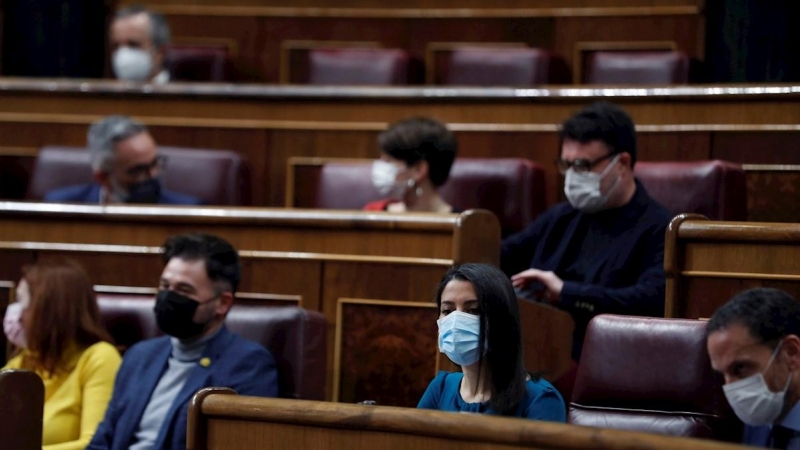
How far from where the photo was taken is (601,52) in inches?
65.9

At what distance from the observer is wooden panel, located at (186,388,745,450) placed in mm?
592

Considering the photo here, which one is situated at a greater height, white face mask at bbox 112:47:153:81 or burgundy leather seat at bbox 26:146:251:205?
white face mask at bbox 112:47:153:81

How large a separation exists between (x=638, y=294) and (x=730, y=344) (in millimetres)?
251

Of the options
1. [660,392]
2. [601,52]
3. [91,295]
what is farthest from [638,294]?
[601,52]

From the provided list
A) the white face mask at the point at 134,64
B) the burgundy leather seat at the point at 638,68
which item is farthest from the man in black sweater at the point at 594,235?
the white face mask at the point at 134,64

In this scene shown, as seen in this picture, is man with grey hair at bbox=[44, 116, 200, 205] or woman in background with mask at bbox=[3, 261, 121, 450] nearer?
woman in background with mask at bbox=[3, 261, 121, 450]

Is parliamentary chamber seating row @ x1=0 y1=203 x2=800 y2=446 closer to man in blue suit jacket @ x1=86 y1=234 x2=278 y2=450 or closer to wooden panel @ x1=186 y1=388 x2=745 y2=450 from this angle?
man in blue suit jacket @ x1=86 y1=234 x2=278 y2=450

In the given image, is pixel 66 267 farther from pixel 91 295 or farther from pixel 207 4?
pixel 207 4

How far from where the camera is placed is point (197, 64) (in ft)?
5.90

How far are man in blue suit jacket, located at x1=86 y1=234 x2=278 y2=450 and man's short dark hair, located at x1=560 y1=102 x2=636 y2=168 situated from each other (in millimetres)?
302

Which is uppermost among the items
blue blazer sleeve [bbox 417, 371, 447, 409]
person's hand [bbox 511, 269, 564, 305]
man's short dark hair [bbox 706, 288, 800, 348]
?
man's short dark hair [bbox 706, 288, 800, 348]

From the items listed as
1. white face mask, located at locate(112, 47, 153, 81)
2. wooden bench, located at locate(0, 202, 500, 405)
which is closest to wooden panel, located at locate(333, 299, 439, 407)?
wooden bench, located at locate(0, 202, 500, 405)

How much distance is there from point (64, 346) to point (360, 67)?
2.43ft

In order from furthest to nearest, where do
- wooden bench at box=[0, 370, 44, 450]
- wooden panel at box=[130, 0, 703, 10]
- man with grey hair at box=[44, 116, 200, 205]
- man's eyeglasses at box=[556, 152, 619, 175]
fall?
wooden panel at box=[130, 0, 703, 10] < man with grey hair at box=[44, 116, 200, 205] < man's eyeglasses at box=[556, 152, 619, 175] < wooden bench at box=[0, 370, 44, 450]
